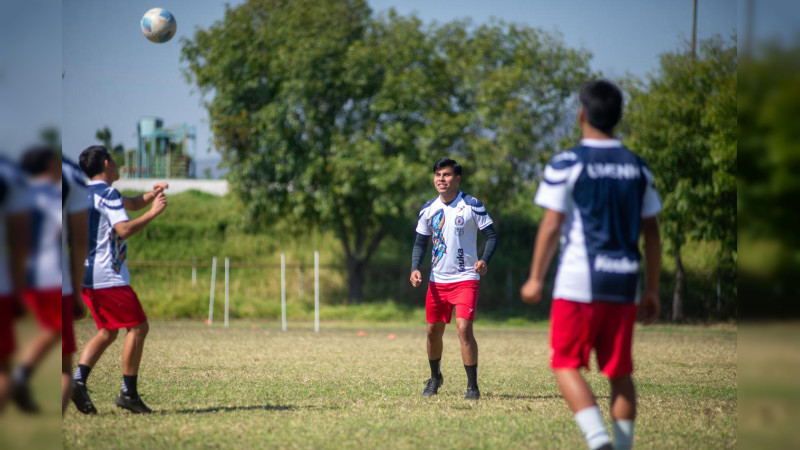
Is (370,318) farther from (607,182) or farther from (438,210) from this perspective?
(607,182)

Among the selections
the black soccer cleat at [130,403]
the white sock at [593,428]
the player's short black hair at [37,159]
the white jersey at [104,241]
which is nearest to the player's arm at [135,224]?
the white jersey at [104,241]

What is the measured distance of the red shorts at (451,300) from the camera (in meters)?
8.77

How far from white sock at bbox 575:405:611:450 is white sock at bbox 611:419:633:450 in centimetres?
22

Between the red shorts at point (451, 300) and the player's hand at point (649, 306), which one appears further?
the red shorts at point (451, 300)

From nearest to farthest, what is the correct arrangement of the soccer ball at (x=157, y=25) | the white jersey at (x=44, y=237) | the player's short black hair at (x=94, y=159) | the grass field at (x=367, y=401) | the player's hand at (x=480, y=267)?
the white jersey at (x=44, y=237) → the grass field at (x=367, y=401) → the player's short black hair at (x=94, y=159) → the player's hand at (x=480, y=267) → the soccer ball at (x=157, y=25)

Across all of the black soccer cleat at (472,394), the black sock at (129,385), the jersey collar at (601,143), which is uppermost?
the jersey collar at (601,143)

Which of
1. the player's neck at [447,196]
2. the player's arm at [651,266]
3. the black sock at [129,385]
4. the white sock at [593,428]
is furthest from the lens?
the player's neck at [447,196]

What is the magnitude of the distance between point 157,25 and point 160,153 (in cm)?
3366

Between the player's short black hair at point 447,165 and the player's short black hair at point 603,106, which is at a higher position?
the player's short black hair at point 603,106

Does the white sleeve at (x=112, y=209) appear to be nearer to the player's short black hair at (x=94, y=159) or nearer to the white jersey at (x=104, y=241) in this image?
the white jersey at (x=104, y=241)

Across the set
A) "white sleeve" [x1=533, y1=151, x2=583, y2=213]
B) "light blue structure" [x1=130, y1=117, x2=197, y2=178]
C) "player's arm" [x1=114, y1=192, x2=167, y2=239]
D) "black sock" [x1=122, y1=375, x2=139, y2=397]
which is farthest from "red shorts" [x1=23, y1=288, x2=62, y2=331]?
"light blue structure" [x1=130, y1=117, x2=197, y2=178]

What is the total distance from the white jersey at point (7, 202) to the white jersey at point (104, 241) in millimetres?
3453

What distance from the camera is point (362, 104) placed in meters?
28.8

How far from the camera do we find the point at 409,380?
10148 mm
